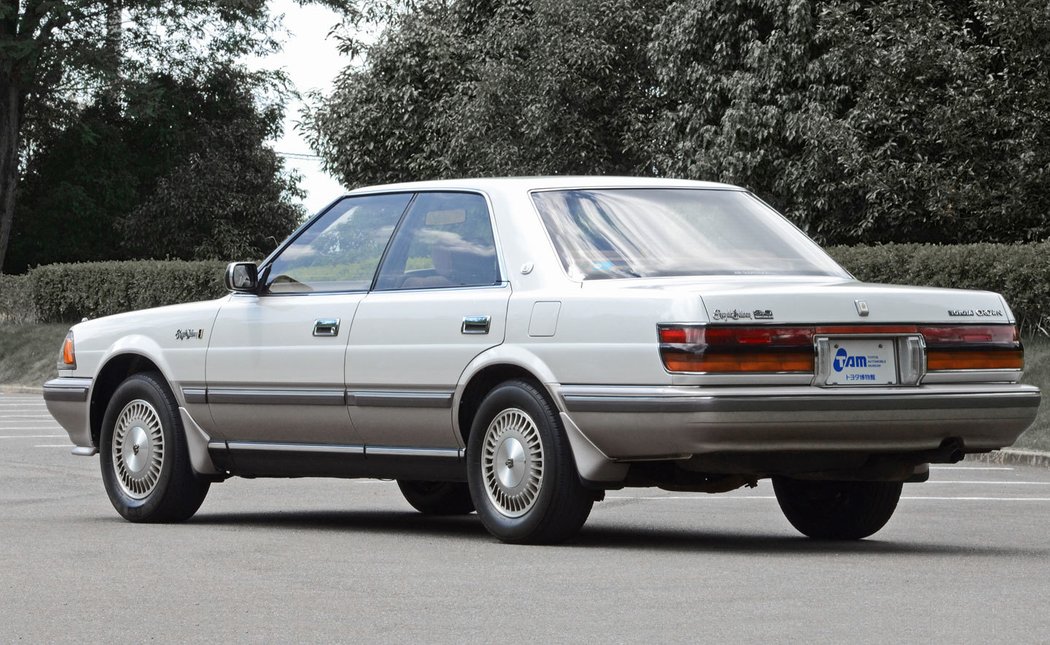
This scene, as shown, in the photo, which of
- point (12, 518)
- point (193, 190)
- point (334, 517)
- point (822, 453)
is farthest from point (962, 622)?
point (193, 190)

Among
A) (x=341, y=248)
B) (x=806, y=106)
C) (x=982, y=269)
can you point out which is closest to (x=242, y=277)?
(x=341, y=248)

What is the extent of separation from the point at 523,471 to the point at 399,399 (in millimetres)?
853

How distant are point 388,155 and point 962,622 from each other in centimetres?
3450

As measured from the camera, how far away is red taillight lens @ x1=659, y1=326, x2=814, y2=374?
8125 millimetres

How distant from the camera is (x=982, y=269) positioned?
22.2m

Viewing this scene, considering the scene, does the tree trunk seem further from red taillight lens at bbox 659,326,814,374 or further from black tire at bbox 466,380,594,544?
red taillight lens at bbox 659,326,814,374

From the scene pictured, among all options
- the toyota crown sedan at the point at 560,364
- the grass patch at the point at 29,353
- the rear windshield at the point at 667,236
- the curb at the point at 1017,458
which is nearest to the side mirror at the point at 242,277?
the toyota crown sedan at the point at 560,364

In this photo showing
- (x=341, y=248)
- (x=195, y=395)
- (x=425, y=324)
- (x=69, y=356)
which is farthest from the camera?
(x=69, y=356)

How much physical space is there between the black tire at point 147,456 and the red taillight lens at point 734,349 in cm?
327

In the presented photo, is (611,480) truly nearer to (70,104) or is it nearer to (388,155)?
(388,155)

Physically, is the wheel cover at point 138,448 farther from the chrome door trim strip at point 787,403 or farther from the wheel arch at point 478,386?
the chrome door trim strip at point 787,403

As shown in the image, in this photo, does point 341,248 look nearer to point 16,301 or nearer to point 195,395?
point 195,395

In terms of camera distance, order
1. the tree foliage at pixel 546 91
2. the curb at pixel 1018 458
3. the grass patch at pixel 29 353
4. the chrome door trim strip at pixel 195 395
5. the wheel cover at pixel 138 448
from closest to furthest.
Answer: the chrome door trim strip at pixel 195 395, the wheel cover at pixel 138 448, the curb at pixel 1018 458, the tree foliage at pixel 546 91, the grass patch at pixel 29 353

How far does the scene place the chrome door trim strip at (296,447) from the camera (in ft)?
31.8
